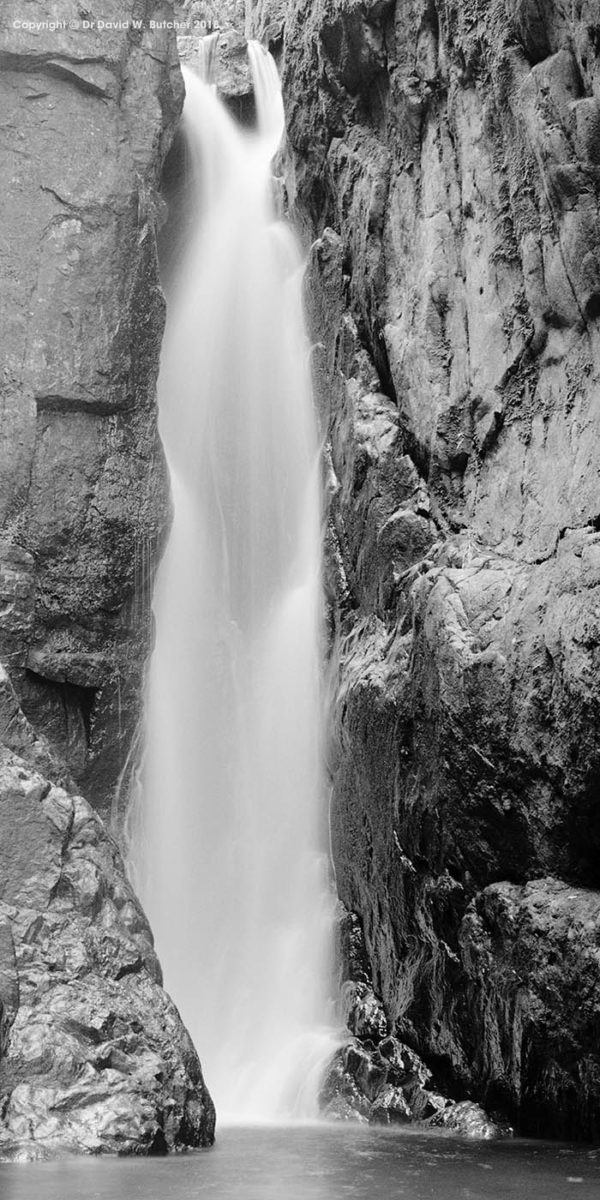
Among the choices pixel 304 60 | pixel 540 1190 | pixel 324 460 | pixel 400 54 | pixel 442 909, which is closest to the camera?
pixel 540 1190

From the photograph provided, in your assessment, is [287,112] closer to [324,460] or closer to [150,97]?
[150,97]

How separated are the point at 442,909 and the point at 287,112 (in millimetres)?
14655

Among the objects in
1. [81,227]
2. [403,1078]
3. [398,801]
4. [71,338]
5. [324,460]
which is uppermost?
[81,227]

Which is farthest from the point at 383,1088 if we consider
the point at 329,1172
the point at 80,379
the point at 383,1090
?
the point at 80,379

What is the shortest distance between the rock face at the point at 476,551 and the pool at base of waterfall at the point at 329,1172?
1406mm

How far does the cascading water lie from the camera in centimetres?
1631

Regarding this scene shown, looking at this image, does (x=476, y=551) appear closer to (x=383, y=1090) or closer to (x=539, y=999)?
(x=539, y=999)

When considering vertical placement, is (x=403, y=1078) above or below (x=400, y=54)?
below

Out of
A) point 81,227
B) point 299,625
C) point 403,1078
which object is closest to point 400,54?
point 81,227

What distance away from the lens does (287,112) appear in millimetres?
22391

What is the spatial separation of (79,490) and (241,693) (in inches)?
151

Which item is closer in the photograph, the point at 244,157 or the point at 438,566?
the point at 438,566

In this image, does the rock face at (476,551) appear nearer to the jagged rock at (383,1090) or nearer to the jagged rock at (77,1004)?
the jagged rock at (383,1090)

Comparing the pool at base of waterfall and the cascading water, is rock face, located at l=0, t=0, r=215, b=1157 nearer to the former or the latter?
the cascading water
